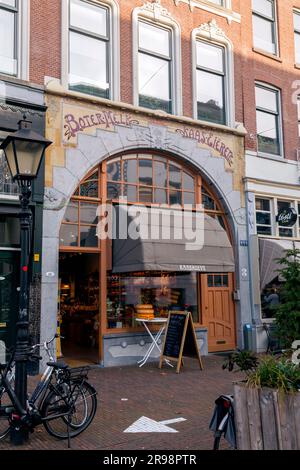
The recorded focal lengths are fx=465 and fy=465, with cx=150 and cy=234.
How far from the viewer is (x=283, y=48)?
53.0 ft

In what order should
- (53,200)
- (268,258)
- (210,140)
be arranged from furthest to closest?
(268,258)
(210,140)
(53,200)

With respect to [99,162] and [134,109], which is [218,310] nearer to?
[99,162]

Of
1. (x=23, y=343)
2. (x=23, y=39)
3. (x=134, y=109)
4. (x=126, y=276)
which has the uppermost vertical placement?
(x=23, y=39)

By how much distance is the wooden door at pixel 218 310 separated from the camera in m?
13.3

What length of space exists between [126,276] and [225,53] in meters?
7.89

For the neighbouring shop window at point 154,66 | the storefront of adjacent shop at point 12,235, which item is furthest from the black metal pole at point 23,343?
the neighbouring shop window at point 154,66

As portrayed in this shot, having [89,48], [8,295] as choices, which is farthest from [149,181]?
[8,295]

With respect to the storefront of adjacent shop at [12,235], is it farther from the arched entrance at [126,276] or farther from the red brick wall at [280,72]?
the red brick wall at [280,72]

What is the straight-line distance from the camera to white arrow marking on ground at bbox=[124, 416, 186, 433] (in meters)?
6.38

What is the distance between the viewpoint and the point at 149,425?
661 cm

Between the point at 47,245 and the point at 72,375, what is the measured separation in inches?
190

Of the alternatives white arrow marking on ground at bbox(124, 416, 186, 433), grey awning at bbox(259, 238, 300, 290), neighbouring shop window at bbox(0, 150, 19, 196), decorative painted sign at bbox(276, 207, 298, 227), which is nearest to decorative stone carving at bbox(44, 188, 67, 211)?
neighbouring shop window at bbox(0, 150, 19, 196)

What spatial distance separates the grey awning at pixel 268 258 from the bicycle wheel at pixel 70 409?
29.2 ft

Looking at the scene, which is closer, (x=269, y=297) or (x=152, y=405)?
(x=152, y=405)
